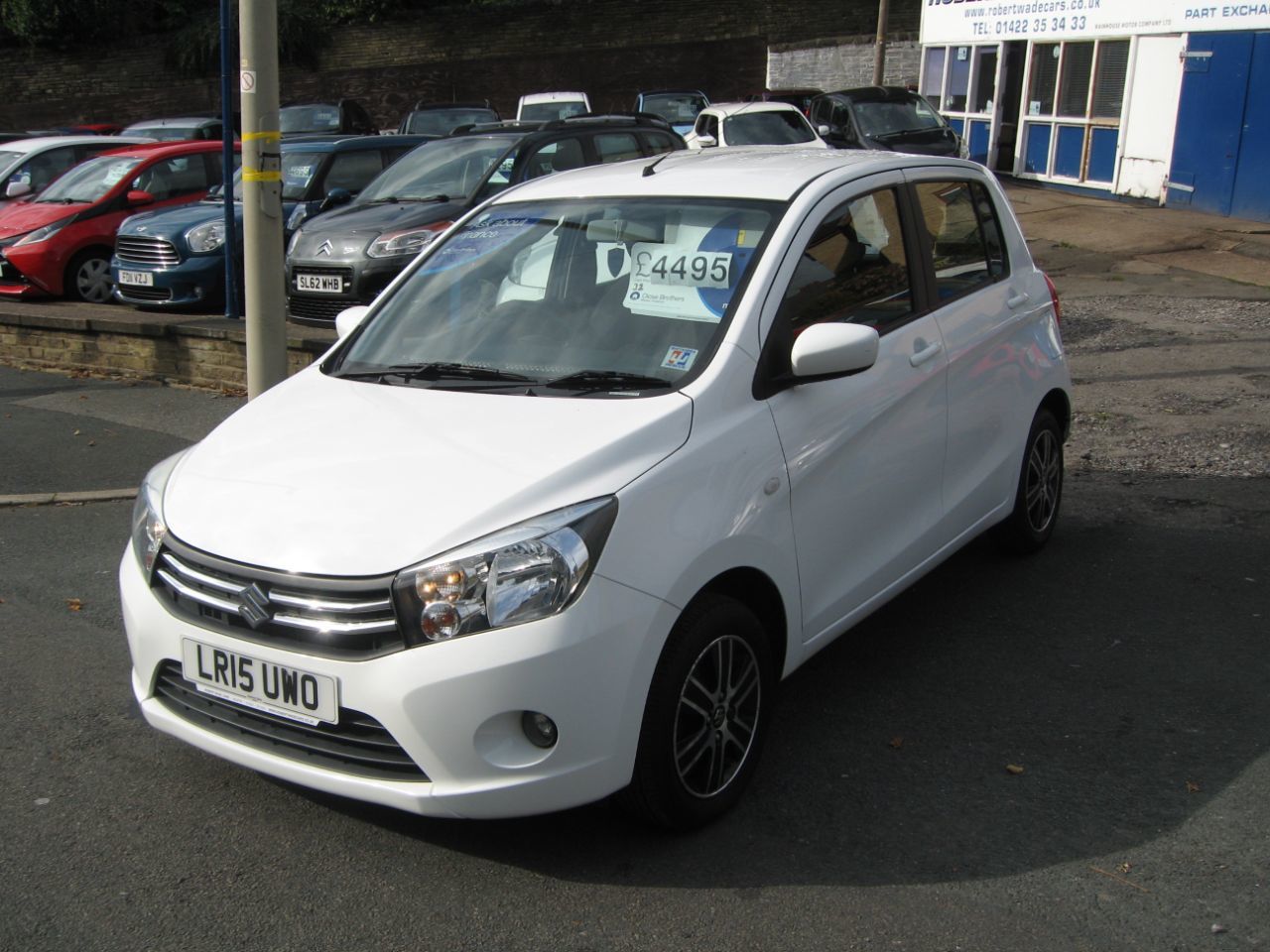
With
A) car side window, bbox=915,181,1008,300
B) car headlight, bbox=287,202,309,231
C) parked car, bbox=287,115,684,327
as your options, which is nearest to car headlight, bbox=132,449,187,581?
car side window, bbox=915,181,1008,300

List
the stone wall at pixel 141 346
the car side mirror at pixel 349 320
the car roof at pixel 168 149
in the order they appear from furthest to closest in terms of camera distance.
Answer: the car roof at pixel 168 149
the stone wall at pixel 141 346
the car side mirror at pixel 349 320

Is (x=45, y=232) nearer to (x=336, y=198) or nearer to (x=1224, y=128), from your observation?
(x=336, y=198)

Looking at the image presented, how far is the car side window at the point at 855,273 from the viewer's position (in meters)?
4.24

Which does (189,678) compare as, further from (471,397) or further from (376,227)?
(376,227)

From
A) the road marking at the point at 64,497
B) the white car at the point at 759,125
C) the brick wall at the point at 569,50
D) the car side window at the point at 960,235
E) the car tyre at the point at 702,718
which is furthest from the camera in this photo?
the brick wall at the point at 569,50

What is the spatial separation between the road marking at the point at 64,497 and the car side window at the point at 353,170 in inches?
270

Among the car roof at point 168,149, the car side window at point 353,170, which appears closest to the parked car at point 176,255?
the car side window at point 353,170

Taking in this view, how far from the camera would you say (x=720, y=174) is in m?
4.61

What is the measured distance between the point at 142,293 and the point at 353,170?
9.47 ft

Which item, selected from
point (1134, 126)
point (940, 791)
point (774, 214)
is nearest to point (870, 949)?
point (940, 791)

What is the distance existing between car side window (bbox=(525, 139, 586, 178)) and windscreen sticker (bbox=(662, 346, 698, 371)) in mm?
7404

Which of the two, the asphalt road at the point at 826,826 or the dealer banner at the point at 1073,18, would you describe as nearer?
the asphalt road at the point at 826,826

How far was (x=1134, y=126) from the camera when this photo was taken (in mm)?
19844

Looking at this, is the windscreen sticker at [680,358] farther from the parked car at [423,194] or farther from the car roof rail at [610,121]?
the car roof rail at [610,121]
